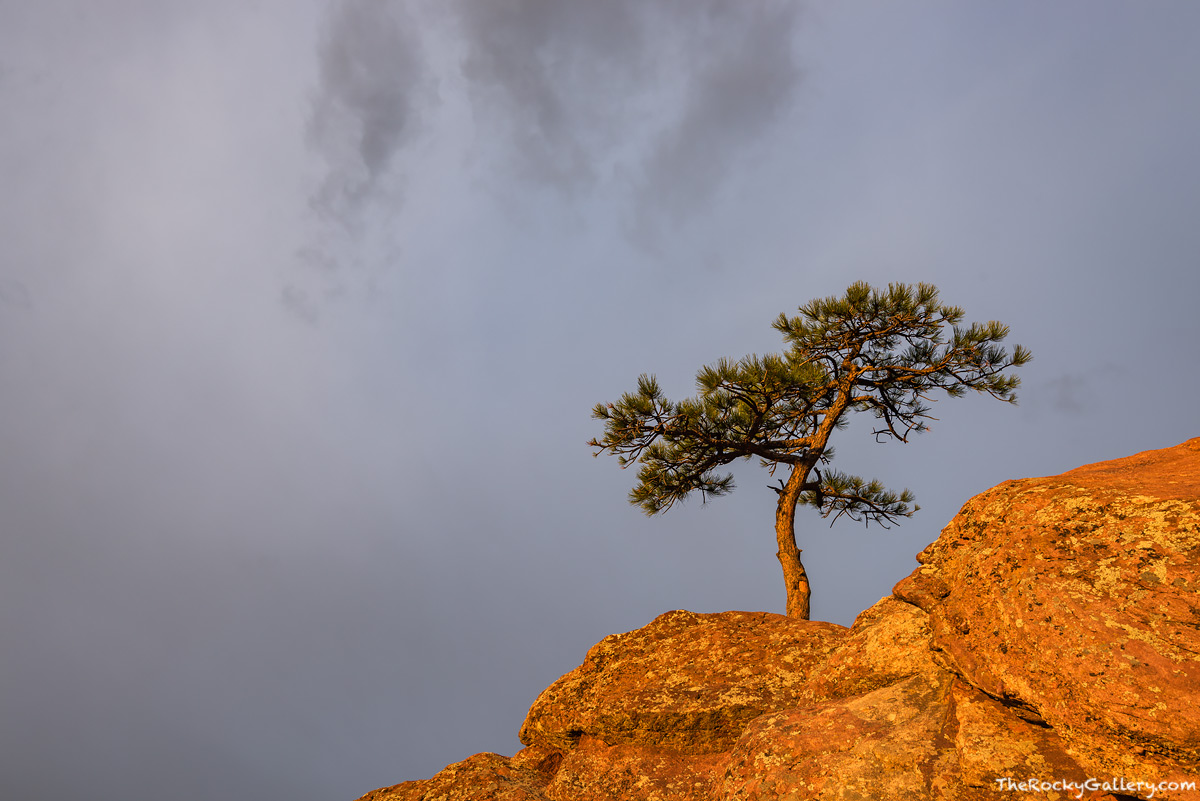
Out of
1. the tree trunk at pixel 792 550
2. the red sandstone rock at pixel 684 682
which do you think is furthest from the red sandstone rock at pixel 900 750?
the tree trunk at pixel 792 550

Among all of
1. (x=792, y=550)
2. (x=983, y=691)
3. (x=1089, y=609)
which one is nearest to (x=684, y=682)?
(x=983, y=691)

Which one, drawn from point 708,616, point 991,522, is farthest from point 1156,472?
point 708,616

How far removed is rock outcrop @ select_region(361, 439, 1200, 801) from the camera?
373cm

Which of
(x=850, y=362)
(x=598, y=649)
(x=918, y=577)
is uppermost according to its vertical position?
(x=850, y=362)

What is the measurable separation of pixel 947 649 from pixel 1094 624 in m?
1.07

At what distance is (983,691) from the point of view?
14.6ft

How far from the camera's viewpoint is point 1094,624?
13.1 ft

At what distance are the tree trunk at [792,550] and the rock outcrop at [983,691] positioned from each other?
181 inches

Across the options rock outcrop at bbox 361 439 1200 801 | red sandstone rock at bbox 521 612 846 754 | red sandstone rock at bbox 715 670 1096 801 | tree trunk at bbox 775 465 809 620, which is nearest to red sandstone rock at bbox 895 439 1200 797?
rock outcrop at bbox 361 439 1200 801

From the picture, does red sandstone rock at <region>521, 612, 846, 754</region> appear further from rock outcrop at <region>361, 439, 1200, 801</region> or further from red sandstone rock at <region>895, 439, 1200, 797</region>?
red sandstone rock at <region>895, 439, 1200, 797</region>

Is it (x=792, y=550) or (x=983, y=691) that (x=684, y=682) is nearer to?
(x=983, y=691)

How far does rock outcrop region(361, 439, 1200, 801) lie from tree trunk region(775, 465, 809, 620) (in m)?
4.59

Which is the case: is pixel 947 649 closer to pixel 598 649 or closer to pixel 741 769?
pixel 741 769

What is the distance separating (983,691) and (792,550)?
314 inches
